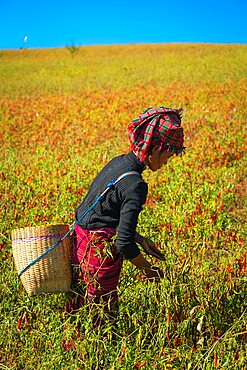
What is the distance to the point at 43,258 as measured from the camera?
2.64 m

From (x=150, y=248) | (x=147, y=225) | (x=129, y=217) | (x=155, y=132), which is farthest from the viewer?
(x=147, y=225)

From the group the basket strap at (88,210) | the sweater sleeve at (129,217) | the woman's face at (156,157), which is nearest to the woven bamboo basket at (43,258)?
the basket strap at (88,210)

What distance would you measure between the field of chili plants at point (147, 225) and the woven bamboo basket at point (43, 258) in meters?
0.24

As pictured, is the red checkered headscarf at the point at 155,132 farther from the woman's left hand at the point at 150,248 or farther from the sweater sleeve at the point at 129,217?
the woman's left hand at the point at 150,248

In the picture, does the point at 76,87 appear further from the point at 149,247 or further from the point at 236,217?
the point at 149,247

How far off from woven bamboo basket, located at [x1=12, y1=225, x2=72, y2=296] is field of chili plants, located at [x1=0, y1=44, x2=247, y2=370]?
0.24 m

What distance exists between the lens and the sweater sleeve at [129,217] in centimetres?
243

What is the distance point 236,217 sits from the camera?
5.09 m

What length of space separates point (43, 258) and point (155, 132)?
103 centimetres

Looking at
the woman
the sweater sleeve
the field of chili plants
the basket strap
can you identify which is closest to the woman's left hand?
the woman

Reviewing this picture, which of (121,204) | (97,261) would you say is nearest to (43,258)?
(97,261)

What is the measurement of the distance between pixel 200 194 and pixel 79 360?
3177 millimetres

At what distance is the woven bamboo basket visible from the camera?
2631 mm

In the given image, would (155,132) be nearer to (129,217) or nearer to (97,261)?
(129,217)
